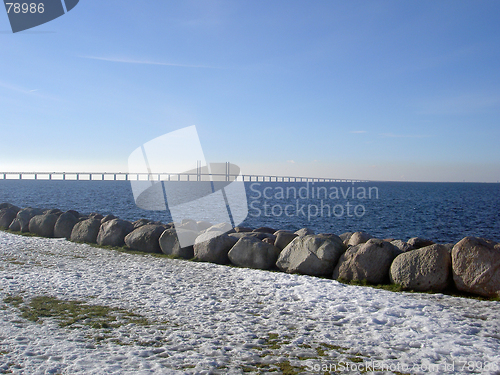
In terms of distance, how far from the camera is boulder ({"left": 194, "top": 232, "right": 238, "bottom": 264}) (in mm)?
8188

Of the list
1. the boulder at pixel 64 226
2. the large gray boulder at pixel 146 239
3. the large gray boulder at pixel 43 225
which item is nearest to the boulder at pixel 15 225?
the large gray boulder at pixel 43 225

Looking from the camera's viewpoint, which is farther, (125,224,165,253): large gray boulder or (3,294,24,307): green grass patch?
(125,224,165,253): large gray boulder

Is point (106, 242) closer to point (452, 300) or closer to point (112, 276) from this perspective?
point (112, 276)

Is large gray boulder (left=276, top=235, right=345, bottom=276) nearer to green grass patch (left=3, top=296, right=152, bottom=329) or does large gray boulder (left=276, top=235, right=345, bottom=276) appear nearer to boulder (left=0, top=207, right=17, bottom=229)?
green grass patch (left=3, top=296, right=152, bottom=329)

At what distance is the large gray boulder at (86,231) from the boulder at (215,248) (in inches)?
150

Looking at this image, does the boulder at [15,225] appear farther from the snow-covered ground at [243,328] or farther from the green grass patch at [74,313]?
the green grass patch at [74,313]

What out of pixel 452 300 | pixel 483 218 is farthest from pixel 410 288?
pixel 483 218

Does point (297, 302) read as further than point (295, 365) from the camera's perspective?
Yes

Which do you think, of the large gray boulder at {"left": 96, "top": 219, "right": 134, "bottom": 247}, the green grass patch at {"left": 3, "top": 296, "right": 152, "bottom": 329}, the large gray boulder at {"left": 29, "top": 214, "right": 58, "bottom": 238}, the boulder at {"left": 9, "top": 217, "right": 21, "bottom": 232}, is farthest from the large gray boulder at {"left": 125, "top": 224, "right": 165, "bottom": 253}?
the boulder at {"left": 9, "top": 217, "right": 21, "bottom": 232}

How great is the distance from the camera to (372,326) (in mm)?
4551

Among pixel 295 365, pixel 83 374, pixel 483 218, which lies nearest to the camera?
pixel 83 374

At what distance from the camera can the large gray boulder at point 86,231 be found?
10.5 meters

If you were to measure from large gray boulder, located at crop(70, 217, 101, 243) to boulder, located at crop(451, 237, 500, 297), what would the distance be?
8988 millimetres

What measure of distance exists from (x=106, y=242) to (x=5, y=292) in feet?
13.9
